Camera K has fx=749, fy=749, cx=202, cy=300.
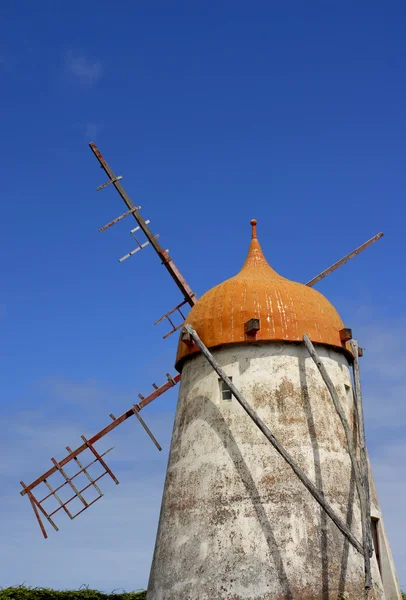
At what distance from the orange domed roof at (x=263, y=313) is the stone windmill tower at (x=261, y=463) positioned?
0.03 meters

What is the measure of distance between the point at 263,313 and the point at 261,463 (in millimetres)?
3251

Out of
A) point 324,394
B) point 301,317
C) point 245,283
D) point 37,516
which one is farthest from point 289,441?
point 37,516

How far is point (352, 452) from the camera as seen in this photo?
14992 mm

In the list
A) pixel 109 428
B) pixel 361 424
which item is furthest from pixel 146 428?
pixel 361 424

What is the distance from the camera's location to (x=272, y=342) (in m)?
16.0

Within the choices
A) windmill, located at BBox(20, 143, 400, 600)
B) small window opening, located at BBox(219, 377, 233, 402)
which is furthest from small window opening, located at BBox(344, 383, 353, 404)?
small window opening, located at BBox(219, 377, 233, 402)

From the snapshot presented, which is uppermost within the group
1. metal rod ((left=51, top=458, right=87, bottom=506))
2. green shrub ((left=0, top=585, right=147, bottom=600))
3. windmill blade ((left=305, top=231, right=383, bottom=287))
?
windmill blade ((left=305, top=231, right=383, bottom=287))

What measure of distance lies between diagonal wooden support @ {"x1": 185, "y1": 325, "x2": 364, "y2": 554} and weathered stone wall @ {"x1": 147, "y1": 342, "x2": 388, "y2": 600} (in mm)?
502

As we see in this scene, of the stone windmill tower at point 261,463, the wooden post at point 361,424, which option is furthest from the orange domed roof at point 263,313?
the wooden post at point 361,424

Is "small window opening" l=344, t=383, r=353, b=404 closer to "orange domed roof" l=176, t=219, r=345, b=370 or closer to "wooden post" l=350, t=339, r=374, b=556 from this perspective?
"wooden post" l=350, t=339, r=374, b=556

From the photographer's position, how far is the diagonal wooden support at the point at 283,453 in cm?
1368

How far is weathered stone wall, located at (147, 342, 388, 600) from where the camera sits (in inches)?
551

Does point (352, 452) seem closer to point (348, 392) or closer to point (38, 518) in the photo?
point (348, 392)

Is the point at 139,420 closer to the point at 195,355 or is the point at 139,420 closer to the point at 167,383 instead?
the point at 167,383
